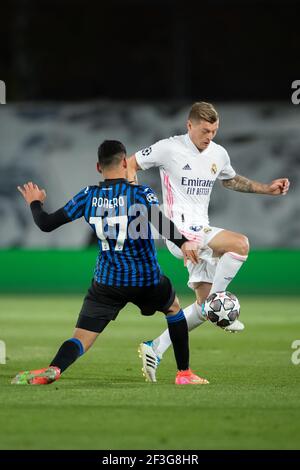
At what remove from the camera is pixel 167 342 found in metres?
9.79

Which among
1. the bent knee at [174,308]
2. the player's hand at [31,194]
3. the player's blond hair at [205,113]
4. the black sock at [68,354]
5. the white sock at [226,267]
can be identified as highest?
the player's blond hair at [205,113]

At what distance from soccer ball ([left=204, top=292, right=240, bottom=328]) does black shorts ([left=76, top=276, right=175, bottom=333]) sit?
0.76m

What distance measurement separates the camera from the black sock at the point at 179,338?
926 centimetres

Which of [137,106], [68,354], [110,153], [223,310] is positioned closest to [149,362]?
[223,310]

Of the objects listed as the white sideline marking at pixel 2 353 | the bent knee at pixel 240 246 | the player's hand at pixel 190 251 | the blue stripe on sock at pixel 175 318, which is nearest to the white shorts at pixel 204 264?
the bent knee at pixel 240 246

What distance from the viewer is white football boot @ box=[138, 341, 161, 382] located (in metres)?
9.50

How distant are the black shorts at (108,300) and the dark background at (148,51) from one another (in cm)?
2022

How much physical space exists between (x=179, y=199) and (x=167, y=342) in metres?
1.41

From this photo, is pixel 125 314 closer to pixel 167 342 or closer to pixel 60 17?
pixel 167 342

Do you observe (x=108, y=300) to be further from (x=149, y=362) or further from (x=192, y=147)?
(x=192, y=147)

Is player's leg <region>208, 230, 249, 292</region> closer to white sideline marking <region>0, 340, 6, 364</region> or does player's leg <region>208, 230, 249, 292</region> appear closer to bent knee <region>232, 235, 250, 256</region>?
bent knee <region>232, 235, 250, 256</region>

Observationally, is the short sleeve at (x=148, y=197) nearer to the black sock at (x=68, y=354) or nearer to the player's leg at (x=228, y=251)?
the black sock at (x=68, y=354)

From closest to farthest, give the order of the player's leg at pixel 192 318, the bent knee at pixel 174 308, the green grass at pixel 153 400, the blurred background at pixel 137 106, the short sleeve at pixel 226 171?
the green grass at pixel 153 400
the bent knee at pixel 174 308
the player's leg at pixel 192 318
the short sleeve at pixel 226 171
the blurred background at pixel 137 106

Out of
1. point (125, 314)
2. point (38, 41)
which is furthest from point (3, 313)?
point (38, 41)
